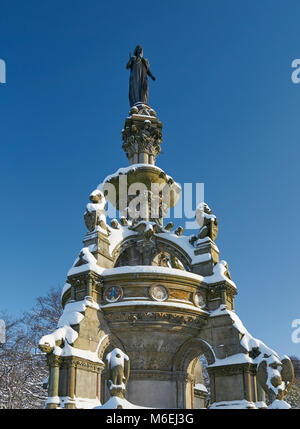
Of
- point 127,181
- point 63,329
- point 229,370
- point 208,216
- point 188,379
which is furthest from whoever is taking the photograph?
point 127,181

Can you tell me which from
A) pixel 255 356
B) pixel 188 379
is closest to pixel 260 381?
pixel 255 356

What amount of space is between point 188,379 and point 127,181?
10.3 metres

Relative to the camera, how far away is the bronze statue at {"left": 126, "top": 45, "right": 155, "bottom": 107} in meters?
28.7

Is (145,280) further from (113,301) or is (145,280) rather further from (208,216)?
(208,216)

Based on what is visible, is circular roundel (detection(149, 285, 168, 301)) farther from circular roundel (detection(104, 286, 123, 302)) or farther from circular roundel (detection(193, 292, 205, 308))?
circular roundel (detection(193, 292, 205, 308))

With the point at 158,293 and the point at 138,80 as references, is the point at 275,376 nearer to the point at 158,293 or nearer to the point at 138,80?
the point at 158,293

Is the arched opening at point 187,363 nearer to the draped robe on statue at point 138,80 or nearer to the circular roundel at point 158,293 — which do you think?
the circular roundel at point 158,293

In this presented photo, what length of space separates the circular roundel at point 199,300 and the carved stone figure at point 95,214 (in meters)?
4.78

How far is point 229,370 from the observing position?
688 inches

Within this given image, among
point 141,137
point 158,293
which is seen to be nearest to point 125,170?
point 141,137

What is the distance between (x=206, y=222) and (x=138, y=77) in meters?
12.0

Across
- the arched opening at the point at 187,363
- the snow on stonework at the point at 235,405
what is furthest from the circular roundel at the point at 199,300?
the snow on stonework at the point at 235,405

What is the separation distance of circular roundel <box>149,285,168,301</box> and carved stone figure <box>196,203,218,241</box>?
4273 mm

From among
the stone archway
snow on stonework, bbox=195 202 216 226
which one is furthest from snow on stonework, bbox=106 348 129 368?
snow on stonework, bbox=195 202 216 226
